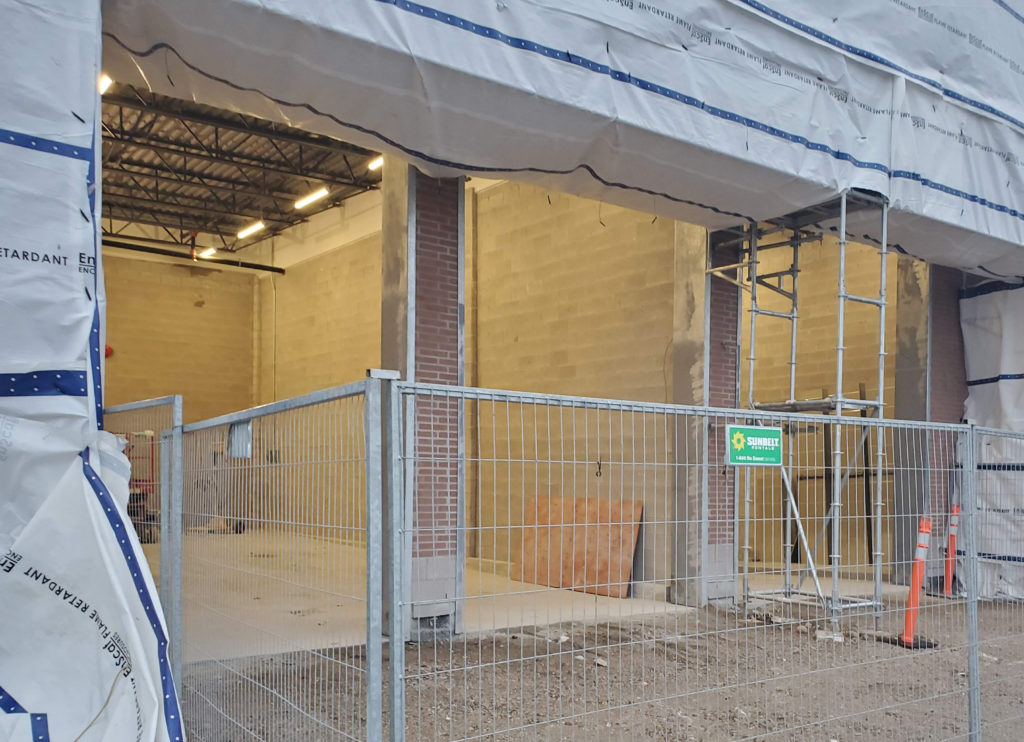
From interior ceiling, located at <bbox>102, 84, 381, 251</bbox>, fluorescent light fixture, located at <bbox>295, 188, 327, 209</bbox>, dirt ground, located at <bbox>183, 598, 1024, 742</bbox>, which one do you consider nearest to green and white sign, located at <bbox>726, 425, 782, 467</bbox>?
dirt ground, located at <bbox>183, 598, 1024, 742</bbox>

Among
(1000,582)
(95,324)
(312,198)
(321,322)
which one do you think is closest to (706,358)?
(1000,582)

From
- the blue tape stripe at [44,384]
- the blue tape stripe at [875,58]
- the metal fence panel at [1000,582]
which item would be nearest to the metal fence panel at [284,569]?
the blue tape stripe at [44,384]

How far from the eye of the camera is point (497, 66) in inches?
231

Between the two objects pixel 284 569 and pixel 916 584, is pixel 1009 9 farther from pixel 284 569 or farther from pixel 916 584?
pixel 284 569

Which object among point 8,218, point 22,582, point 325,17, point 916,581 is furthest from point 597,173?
point 22,582

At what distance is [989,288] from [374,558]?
1152 centimetres

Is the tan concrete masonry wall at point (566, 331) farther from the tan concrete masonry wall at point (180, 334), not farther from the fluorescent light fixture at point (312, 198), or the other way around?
the tan concrete masonry wall at point (180, 334)

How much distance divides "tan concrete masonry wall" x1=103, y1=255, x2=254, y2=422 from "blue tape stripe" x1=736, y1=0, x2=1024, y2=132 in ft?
60.8

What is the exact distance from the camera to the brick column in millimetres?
7938

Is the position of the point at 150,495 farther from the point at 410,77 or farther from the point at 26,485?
the point at 410,77

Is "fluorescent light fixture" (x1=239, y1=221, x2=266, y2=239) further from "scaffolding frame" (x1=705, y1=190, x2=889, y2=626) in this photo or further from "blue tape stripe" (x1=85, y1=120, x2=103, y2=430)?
"blue tape stripe" (x1=85, y1=120, x2=103, y2=430)

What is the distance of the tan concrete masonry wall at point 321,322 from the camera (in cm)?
1866

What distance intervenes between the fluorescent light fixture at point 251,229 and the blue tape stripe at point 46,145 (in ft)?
57.9

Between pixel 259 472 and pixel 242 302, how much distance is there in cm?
2164
